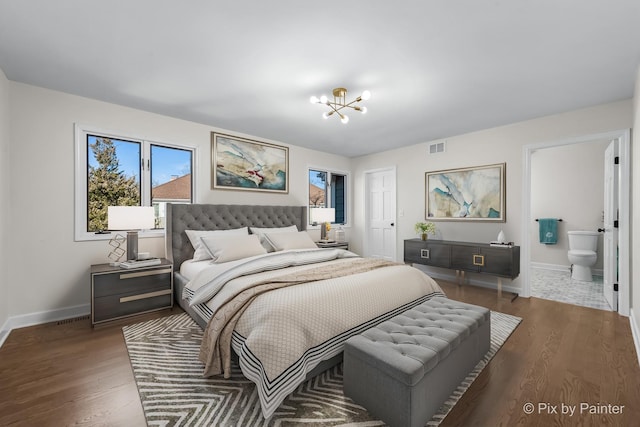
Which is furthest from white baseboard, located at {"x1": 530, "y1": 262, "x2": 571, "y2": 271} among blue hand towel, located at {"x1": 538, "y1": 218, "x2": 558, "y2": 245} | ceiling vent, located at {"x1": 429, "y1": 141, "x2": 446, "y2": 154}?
ceiling vent, located at {"x1": 429, "y1": 141, "x2": 446, "y2": 154}

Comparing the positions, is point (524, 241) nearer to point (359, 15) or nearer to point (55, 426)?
point (359, 15)

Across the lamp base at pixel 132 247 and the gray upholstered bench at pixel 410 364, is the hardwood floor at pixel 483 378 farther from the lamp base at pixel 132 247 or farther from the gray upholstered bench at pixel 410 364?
the lamp base at pixel 132 247

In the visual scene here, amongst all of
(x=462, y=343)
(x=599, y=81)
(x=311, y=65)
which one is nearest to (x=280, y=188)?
(x=311, y=65)

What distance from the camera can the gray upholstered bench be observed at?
146 cm

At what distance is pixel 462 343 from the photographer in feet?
6.10

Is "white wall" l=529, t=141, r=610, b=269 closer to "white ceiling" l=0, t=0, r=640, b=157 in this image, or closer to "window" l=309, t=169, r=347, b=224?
"white ceiling" l=0, t=0, r=640, b=157

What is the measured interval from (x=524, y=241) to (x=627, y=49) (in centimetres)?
246

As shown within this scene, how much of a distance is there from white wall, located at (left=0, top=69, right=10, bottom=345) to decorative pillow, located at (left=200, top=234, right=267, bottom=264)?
1734 mm

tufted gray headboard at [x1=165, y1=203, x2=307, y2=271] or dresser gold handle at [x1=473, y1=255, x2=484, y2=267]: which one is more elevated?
tufted gray headboard at [x1=165, y1=203, x2=307, y2=271]

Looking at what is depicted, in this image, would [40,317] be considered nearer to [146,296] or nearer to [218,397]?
[146,296]

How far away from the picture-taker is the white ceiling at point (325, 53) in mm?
1815

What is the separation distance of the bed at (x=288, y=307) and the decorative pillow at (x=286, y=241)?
0.64 meters

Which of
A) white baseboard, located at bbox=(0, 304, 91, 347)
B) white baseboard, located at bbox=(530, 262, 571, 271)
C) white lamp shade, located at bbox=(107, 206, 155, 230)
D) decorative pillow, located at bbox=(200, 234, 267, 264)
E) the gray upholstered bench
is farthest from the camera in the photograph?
white baseboard, located at bbox=(530, 262, 571, 271)

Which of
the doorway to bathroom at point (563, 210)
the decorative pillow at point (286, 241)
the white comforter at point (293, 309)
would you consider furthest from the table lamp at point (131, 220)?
the doorway to bathroom at point (563, 210)
